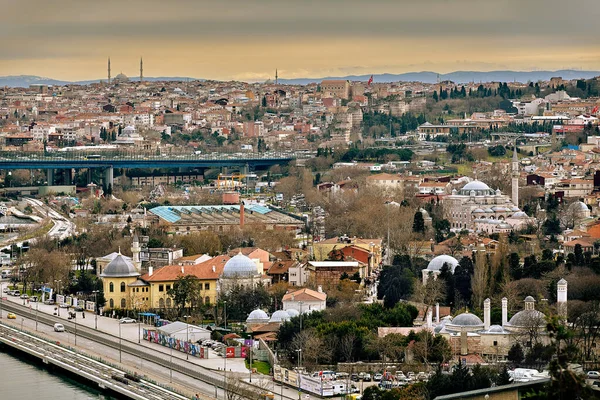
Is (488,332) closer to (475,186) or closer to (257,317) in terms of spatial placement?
(257,317)

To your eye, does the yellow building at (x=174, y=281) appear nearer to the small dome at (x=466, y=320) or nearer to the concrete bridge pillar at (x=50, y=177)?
the small dome at (x=466, y=320)

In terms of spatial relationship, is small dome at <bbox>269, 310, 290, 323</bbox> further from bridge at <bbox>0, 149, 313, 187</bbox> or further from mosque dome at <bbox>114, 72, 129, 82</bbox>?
mosque dome at <bbox>114, 72, 129, 82</bbox>

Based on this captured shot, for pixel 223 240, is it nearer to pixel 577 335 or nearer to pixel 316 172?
pixel 577 335

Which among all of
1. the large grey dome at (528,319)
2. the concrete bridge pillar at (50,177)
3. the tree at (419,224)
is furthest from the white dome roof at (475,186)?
the concrete bridge pillar at (50,177)

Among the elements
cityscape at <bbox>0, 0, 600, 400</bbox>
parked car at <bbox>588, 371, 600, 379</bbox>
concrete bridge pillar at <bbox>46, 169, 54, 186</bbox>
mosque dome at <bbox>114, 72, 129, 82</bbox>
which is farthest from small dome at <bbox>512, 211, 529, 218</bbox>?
mosque dome at <bbox>114, 72, 129, 82</bbox>

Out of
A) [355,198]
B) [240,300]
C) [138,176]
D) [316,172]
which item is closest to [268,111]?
[138,176]
